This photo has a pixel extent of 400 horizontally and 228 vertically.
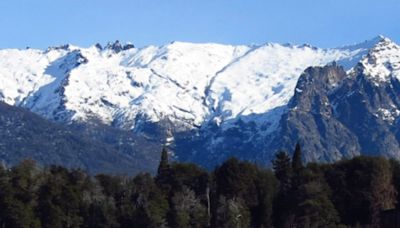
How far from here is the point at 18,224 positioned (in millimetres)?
193750

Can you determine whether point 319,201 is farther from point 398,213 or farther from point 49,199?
point 49,199

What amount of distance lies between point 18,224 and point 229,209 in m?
35.7

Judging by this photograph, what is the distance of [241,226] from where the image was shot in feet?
655

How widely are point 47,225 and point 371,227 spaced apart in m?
54.6

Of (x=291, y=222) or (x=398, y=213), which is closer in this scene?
(x=398, y=213)

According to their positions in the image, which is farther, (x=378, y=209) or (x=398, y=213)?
(x=378, y=209)

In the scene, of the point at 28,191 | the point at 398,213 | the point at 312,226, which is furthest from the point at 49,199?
the point at 398,213

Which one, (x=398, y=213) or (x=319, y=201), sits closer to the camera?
(x=398, y=213)

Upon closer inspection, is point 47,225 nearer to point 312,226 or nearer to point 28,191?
point 28,191

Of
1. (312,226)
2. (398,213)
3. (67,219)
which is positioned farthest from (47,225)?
(398,213)

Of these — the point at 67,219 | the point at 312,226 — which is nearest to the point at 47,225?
the point at 67,219

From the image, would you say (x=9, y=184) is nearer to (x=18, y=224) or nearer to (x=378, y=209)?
(x=18, y=224)

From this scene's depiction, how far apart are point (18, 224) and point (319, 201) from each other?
168 feet

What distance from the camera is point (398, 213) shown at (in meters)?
185
